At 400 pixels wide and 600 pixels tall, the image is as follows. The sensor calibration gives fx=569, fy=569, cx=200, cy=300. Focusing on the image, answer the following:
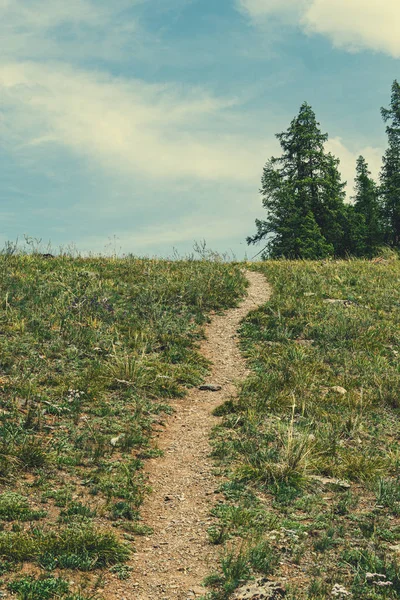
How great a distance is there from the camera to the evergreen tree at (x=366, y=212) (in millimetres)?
55866

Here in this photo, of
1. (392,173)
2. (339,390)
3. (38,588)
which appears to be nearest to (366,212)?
(392,173)

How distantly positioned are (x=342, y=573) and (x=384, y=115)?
2181 inches

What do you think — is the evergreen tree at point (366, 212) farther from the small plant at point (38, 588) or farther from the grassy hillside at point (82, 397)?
the small plant at point (38, 588)

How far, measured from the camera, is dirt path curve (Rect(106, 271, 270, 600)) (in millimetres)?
5629

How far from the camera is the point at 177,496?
7461 millimetres

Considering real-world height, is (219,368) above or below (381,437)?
above

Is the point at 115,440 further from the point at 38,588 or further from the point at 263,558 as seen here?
the point at 38,588

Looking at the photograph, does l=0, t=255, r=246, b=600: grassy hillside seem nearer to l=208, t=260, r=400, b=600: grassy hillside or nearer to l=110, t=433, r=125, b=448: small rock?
l=110, t=433, r=125, b=448: small rock

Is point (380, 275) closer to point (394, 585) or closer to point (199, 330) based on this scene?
point (199, 330)

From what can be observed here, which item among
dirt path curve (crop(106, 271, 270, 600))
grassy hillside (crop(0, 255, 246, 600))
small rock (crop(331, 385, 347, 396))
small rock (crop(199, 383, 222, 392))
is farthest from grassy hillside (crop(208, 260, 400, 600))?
grassy hillside (crop(0, 255, 246, 600))

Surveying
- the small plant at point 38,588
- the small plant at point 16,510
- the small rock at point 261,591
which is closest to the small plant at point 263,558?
the small rock at point 261,591

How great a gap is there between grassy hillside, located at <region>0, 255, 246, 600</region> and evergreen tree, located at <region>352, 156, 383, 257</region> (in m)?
40.7

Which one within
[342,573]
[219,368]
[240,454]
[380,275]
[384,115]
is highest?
[384,115]

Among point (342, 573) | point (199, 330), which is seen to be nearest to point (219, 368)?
point (199, 330)
